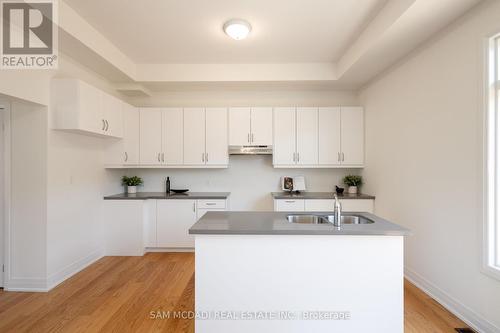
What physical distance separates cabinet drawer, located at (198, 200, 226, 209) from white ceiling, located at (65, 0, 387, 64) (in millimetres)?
2113

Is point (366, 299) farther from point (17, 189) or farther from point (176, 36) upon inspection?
point (17, 189)

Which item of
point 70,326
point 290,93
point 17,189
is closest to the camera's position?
point 70,326

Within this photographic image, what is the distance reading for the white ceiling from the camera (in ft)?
7.98

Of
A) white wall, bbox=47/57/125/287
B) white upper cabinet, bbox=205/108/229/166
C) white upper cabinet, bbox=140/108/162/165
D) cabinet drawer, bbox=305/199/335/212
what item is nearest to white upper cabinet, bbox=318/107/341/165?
cabinet drawer, bbox=305/199/335/212

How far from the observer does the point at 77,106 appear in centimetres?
286

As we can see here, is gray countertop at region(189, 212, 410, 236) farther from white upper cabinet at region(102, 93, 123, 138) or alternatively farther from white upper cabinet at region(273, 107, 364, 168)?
white upper cabinet at region(102, 93, 123, 138)

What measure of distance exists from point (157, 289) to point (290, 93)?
353 cm

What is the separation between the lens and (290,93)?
4344 mm

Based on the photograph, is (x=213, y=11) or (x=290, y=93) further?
(x=290, y=93)

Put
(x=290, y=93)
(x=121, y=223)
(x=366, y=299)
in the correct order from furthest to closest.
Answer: (x=290, y=93) → (x=121, y=223) → (x=366, y=299)

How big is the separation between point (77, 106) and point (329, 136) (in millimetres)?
3498

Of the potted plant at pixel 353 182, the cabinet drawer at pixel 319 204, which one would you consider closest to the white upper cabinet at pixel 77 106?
the cabinet drawer at pixel 319 204

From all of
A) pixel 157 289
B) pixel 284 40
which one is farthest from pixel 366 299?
pixel 284 40

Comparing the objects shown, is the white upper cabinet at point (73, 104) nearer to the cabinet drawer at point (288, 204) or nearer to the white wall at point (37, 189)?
the white wall at point (37, 189)
